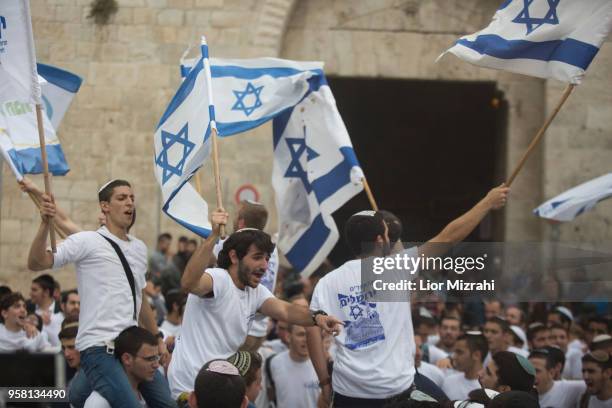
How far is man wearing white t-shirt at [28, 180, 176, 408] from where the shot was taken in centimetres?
667

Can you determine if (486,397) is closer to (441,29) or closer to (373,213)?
(373,213)

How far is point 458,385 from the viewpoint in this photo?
30.2 feet

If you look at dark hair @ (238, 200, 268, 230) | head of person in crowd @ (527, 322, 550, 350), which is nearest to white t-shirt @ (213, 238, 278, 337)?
dark hair @ (238, 200, 268, 230)

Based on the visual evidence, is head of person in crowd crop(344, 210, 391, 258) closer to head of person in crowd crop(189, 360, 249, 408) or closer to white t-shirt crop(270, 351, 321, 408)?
head of person in crowd crop(189, 360, 249, 408)

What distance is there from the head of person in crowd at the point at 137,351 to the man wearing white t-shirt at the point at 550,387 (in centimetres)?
334

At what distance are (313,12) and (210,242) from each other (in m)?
11.5

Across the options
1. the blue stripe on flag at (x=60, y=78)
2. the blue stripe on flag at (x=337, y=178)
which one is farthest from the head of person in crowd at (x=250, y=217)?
the blue stripe on flag at (x=60, y=78)

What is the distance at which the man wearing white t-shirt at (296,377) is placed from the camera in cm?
932

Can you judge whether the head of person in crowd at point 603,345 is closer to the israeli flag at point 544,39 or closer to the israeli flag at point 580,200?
the israeli flag at point 544,39

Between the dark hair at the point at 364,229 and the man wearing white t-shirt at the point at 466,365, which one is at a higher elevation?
the dark hair at the point at 364,229

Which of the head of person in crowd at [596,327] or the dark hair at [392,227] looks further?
the head of person in crowd at [596,327]

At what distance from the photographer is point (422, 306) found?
13500 millimetres

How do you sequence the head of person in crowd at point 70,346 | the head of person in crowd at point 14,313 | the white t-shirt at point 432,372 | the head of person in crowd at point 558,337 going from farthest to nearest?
the head of person in crowd at point 558,337 → the head of person in crowd at point 14,313 → the white t-shirt at point 432,372 → the head of person in crowd at point 70,346

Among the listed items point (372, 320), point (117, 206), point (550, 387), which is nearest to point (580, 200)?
point (550, 387)
